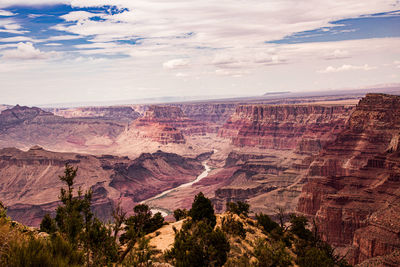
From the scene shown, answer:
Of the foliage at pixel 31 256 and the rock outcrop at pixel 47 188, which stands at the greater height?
the foliage at pixel 31 256

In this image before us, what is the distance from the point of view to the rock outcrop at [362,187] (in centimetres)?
6862

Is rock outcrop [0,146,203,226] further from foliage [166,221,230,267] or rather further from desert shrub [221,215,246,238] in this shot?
foliage [166,221,230,267]

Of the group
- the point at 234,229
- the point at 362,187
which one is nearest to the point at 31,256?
the point at 234,229

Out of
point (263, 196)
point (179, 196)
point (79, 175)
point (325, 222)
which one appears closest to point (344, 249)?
point (325, 222)

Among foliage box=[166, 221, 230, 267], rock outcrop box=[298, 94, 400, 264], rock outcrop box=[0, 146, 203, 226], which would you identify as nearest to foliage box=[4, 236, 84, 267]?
foliage box=[166, 221, 230, 267]

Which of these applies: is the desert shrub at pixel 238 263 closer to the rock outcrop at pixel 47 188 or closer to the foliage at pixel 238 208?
the foliage at pixel 238 208

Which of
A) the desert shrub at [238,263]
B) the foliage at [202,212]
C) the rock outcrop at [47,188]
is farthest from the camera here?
the rock outcrop at [47,188]

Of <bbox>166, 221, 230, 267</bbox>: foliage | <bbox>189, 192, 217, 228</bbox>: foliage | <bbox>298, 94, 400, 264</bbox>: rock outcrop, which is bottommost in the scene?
<bbox>298, 94, 400, 264</bbox>: rock outcrop

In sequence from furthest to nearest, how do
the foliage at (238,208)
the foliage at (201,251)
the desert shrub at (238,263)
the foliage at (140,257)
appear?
the foliage at (238,208) → the desert shrub at (238,263) → the foliage at (201,251) → the foliage at (140,257)

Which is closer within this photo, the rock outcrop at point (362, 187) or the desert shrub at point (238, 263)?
the desert shrub at point (238, 263)

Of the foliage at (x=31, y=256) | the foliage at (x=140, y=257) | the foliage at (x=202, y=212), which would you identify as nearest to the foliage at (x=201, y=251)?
the foliage at (x=140, y=257)

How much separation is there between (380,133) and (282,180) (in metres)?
47.9

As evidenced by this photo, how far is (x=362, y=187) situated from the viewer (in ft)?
323

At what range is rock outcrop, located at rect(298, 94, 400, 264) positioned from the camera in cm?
6862
